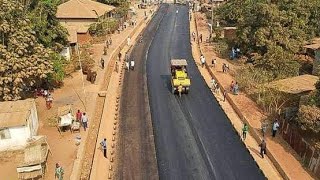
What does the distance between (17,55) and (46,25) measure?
7.48 meters

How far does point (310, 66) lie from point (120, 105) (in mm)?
23611

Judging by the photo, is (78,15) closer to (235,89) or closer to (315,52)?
(235,89)

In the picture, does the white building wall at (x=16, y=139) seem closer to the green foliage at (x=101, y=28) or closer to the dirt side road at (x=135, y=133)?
the dirt side road at (x=135, y=133)

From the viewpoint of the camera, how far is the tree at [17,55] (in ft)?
110

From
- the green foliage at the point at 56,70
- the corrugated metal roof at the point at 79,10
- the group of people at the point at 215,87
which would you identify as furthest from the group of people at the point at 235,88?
the corrugated metal roof at the point at 79,10

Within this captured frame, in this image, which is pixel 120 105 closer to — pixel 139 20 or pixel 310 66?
pixel 310 66

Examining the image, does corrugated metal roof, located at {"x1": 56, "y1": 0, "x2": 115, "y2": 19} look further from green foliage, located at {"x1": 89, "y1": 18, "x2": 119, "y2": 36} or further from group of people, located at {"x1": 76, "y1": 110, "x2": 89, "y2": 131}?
group of people, located at {"x1": 76, "y1": 110, "x2": 89, "y2": 131}

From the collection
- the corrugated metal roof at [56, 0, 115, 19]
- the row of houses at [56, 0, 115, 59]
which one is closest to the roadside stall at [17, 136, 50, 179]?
the row of houses at [56, 0, 115, 59]

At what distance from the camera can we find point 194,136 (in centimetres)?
3023

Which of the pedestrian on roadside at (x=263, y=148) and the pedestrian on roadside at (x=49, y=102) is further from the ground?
the pedestrian on roadside at (x=49, y=102)

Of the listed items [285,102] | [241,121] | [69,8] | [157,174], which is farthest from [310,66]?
[69,8]

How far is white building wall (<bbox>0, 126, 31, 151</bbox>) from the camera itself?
28656 millimetres

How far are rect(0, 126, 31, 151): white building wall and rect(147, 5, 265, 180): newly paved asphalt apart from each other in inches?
373

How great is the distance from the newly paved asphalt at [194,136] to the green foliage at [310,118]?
4173 mm
